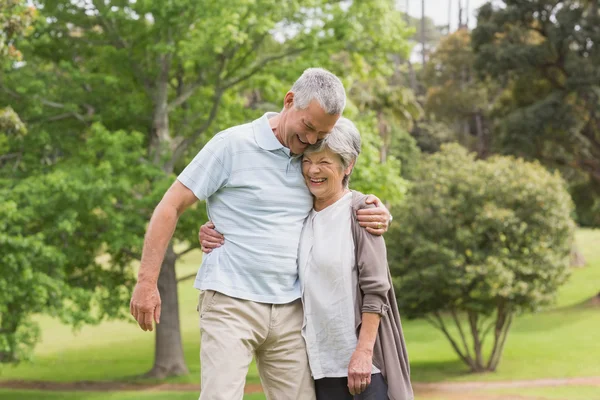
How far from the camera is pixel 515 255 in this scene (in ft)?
64.2

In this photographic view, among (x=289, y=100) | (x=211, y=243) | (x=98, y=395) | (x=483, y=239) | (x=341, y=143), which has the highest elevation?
(x=289, y=100)

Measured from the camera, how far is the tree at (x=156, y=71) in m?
20.2

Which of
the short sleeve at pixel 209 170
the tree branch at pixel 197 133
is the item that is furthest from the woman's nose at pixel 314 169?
the tree branch at pixel 197 133

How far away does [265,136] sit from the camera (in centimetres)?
408

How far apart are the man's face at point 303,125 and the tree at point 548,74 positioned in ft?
91.4

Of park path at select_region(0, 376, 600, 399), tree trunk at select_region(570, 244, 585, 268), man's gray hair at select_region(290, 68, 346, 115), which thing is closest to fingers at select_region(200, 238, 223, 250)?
man's gray hair at select_region(290, 68, 346, 115)

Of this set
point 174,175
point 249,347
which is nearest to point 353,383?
point 249,347

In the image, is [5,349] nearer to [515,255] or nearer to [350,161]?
[515,255]

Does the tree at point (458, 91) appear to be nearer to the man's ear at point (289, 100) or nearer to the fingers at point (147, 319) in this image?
the man's ear at point (289, 100)

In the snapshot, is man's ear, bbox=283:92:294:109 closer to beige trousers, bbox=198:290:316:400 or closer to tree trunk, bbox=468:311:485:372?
beige trousers, bbox=198:290:316:400

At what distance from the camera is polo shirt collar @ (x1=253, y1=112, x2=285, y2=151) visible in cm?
404

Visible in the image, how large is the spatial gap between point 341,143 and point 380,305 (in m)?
0.76

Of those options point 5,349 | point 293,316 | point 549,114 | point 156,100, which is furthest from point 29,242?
point 549,114

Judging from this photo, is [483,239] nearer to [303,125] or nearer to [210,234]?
[210,234]
